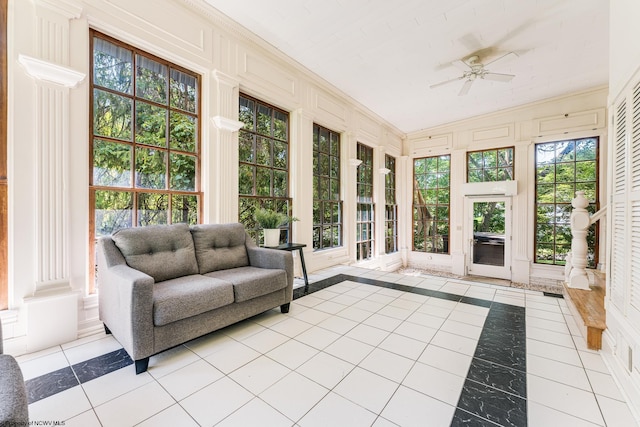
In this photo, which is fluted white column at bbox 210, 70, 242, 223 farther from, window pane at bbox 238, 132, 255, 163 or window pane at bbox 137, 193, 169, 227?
window pane at bbox 137, 193, 169, 227

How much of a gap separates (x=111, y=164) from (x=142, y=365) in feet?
5.95

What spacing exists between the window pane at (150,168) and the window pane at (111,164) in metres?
0.08

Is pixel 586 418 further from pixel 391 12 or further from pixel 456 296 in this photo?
pixel 391 12

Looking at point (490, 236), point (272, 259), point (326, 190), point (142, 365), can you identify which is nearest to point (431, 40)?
point (326, 190)

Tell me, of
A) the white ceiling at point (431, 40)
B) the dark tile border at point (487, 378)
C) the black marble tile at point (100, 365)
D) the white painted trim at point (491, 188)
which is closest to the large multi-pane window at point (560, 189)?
the white painted trim at point (491, 188)

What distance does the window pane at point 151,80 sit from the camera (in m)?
2.72

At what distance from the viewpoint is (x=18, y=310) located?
6.59ft

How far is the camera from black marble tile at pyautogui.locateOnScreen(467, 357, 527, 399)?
1.65 metres

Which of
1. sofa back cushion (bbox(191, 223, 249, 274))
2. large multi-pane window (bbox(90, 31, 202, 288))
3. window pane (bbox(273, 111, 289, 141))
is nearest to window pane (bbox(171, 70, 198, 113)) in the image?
large multi-pane window (bbox(90, 31, 202, 288))

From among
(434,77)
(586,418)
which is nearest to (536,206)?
(434,77)

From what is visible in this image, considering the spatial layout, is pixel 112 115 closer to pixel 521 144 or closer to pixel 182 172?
pixel 182 172

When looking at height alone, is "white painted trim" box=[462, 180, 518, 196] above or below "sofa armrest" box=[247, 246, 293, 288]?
above

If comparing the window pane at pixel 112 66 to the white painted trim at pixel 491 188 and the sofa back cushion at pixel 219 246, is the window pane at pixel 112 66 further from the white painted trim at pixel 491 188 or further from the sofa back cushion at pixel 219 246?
the white painted trim at pixel 491 188

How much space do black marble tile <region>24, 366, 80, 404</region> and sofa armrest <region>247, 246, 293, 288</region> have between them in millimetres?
1573
